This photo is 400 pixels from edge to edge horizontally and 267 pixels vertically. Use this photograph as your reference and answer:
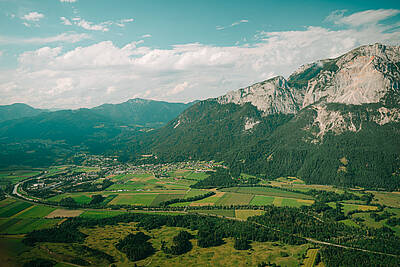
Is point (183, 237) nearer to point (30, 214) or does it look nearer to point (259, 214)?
point (259, 214)

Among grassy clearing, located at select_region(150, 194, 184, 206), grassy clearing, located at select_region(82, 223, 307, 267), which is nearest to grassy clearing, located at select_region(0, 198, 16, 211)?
grassy clearing, located at select_region(82, 223, 307, 267)

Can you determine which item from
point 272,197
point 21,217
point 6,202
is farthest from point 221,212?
point 6,202

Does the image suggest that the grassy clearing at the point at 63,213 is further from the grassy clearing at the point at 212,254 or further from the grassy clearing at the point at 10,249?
the grassy clearing at the point at 212,254

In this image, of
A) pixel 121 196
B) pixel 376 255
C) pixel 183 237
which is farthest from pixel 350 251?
pixel 121 196

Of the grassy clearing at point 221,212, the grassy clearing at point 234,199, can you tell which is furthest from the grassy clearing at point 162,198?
the grassy clearing at point 234,199

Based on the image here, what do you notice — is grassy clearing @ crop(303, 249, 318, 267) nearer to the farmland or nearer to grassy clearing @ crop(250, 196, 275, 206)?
the farmland

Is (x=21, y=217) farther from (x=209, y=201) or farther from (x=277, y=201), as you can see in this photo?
(x=277, y=201)

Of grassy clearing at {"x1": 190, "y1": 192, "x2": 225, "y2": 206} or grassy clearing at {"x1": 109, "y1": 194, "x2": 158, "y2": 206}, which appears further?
grassy clearing at {"x1": 109, "y1": 194, "x2": 158, "y2": 206}

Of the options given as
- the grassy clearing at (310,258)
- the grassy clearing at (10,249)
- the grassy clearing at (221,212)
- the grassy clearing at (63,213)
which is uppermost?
the grassy clearing at (10,249)
